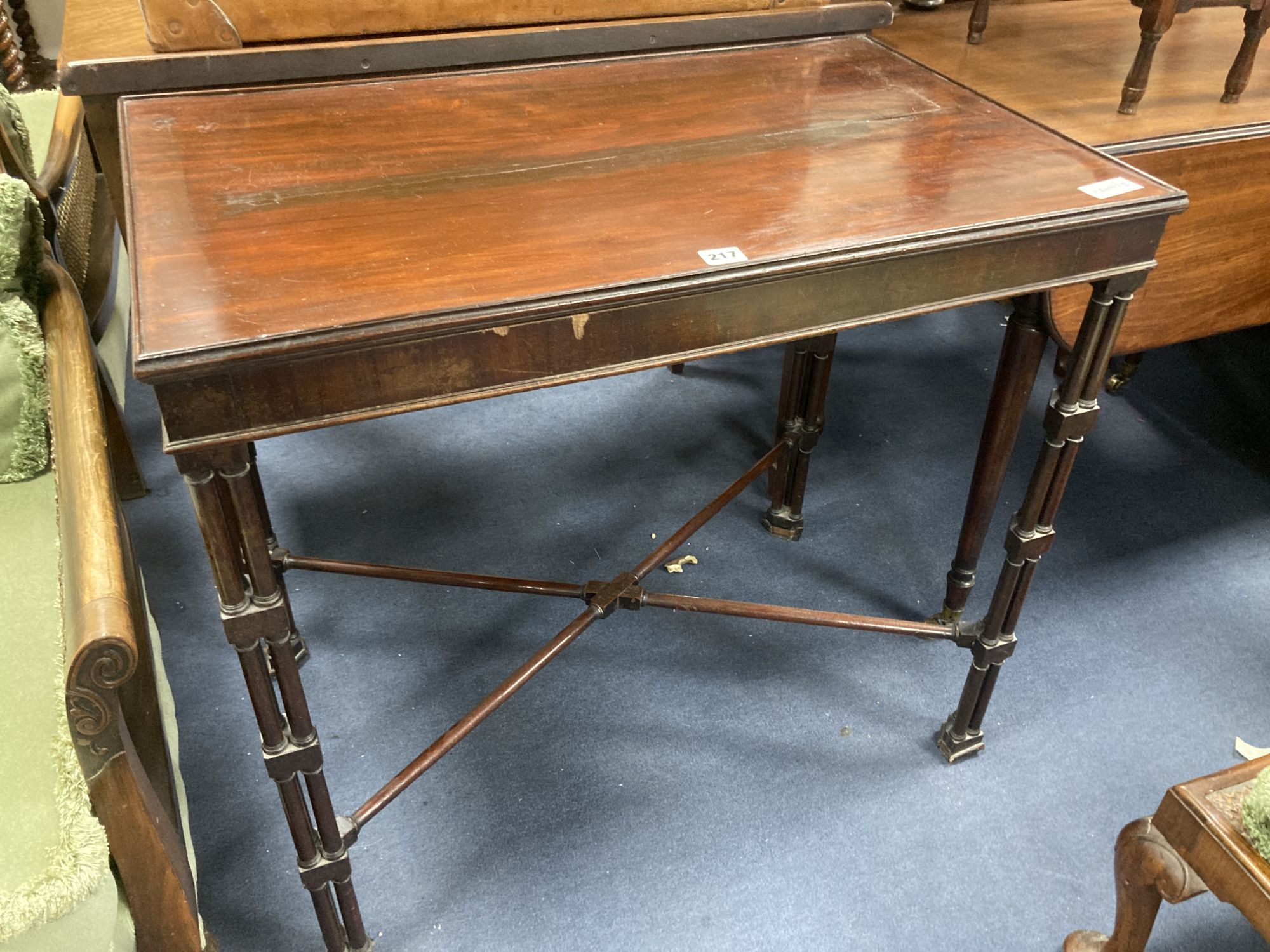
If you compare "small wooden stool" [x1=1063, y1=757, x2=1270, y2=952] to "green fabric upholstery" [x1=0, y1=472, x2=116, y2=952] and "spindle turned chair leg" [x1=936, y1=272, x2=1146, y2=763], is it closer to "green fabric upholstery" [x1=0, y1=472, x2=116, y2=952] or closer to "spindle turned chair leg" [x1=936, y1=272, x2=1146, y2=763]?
"spindle turned chair leg" [x1=936, y1=272, x2=1146, y2=763]

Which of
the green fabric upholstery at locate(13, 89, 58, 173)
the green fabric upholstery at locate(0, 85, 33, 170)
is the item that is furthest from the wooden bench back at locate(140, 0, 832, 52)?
the green fabric upholstery at locate(13, 89, 58, 173)

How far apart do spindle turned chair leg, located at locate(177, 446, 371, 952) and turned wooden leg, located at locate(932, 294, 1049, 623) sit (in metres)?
1.15

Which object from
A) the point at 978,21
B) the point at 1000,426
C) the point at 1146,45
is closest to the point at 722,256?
the point at 1000,426

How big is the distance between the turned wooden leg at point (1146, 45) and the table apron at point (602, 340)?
651 mm

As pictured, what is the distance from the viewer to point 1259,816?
1079 millimetres

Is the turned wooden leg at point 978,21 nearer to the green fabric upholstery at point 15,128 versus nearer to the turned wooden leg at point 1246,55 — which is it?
the turned wooden leg at point 1246,55

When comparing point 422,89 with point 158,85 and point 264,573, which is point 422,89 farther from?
point 264,573

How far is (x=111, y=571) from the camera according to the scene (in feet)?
3.28

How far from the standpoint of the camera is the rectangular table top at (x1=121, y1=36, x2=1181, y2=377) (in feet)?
3.12

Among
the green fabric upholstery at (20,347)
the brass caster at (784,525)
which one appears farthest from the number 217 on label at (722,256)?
the brass caster at (784,525)

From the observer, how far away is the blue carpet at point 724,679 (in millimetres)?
1536

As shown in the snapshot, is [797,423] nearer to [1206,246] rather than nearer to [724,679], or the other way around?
[724,679]

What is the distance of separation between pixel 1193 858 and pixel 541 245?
40.9 inches

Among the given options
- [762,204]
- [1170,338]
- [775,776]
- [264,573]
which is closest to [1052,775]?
[775,776]
